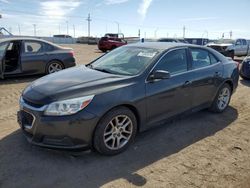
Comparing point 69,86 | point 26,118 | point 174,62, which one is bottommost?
point 26,118

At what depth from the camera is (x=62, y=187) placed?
10.5ft

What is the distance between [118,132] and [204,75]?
2265 millimetres

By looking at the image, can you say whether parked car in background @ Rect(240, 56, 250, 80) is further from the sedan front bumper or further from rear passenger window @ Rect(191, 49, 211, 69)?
the sedan front bumper

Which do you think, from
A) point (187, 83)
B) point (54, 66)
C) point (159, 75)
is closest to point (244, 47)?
point (54, 66)

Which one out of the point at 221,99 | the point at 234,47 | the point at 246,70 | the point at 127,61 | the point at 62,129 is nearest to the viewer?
the point at 62,129

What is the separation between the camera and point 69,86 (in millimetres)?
3844

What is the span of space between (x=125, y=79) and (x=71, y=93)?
33.9 inches

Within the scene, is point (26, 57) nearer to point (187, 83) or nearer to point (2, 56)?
point (2, 56)

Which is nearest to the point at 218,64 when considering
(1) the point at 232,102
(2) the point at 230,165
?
(1) the point at 232,102

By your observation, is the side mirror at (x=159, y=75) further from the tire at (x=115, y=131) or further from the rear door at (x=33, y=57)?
the rear door at (x=33, y=57)

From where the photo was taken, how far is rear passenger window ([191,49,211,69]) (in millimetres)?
5234

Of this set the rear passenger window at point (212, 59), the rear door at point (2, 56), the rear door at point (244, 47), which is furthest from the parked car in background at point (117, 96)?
the rear door at point (244, 47)

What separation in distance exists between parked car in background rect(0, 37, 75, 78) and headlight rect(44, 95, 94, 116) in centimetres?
596

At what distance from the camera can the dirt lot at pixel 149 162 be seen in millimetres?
3363
